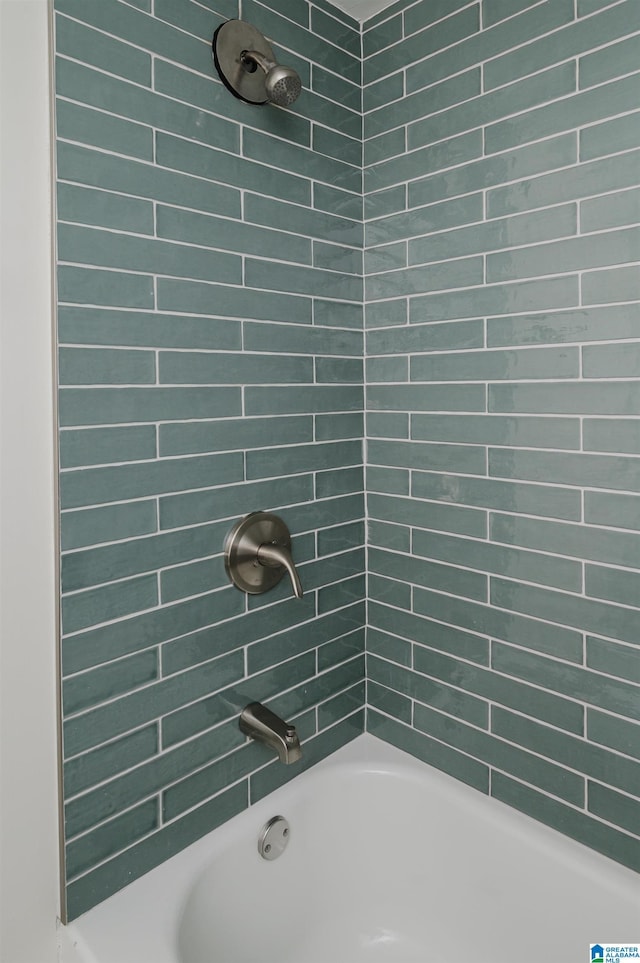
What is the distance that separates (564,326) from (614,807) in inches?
39.1

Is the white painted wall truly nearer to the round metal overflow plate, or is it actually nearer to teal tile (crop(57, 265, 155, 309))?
teal tile (crop(57, 265, 155, 309))

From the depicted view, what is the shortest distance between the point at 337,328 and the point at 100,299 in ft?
2.10

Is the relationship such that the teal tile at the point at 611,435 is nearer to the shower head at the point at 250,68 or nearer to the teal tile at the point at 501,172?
the teal tile at the point at 501,172

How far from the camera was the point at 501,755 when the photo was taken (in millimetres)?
1399

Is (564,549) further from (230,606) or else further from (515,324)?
(230,606)

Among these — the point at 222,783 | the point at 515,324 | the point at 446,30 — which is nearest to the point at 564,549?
the point at 515,324

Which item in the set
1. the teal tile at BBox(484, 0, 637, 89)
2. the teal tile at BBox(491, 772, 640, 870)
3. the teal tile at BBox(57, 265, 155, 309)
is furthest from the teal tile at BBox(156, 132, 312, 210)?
the teal tile at BBox(491, 772, 640, 870)

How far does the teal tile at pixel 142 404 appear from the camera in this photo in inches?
41.9

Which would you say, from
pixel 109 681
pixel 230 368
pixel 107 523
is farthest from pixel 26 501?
pixel 230 368

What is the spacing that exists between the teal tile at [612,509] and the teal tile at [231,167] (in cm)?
96

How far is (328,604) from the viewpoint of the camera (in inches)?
61.8

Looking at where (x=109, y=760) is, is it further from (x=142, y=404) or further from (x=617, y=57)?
(x=617, y=57)

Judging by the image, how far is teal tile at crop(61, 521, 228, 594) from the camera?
108cm

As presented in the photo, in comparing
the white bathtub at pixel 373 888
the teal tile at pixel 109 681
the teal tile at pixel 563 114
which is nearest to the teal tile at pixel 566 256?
the teal tile at pixel 563 114
